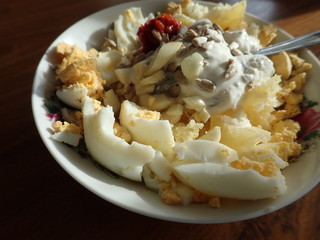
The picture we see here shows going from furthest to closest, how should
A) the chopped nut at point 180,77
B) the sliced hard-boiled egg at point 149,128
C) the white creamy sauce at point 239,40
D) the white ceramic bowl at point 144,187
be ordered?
the white creamy sauce at point 239,40 → the chopped nut at point 180,77 → the sliced hard-boiled egg at point 149,128 → the white ceramic bowl at point 144,187

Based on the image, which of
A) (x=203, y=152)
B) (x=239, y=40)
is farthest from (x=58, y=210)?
(x=239, y=40)

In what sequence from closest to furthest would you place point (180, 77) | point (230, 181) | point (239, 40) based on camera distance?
1. point (230, 181)
2. point (180, 77)
3. point (239, 40)

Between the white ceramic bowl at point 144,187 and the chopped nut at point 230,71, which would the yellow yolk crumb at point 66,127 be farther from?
the chopped nut at point 230,71

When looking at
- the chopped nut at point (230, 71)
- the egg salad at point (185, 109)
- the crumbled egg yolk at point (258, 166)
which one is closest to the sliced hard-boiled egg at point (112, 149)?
→ the egg salad at point (185, 109)

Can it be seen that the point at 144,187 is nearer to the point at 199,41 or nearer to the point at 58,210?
the point at 58,210

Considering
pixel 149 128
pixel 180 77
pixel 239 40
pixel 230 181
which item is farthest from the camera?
pixel 239 40

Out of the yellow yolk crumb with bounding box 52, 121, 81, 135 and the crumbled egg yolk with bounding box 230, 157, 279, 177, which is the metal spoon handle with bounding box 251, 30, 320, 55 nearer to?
the crumbled egg yolk with bounding box 230, 157, 279, 177

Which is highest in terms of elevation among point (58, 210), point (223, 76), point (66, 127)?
point (223, 76)

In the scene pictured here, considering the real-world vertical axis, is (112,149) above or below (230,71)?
below
